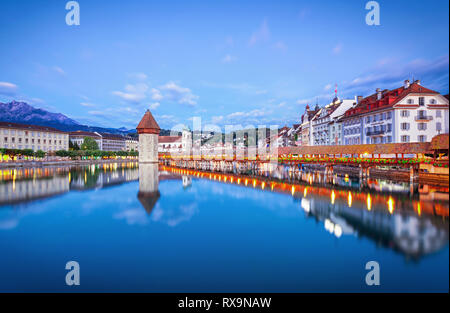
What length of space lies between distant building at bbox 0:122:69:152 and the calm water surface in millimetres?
56019

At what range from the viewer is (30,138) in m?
64.1

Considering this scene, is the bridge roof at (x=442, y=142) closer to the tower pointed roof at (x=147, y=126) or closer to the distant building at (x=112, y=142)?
the tower pointed roof at (x=147, y=126)

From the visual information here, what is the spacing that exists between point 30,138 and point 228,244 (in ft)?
240

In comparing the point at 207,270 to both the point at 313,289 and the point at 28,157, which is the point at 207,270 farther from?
the point at 28,157

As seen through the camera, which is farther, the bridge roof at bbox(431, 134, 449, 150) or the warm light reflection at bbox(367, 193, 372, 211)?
the warm light reflection at bbox(367, 193, 372, 211)

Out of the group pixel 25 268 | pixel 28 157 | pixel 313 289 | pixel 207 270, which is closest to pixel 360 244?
pixel 313 289

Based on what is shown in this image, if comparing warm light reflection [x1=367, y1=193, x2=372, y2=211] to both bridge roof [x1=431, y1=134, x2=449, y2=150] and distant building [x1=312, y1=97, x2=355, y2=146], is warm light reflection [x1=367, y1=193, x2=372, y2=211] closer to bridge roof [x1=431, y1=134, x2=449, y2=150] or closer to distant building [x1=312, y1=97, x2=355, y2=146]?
bridge roof [x1=431, y1=134, x2=449, y2=150]

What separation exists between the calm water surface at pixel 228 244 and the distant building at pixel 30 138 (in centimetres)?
A: 5602

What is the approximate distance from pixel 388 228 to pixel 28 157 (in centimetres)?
6994

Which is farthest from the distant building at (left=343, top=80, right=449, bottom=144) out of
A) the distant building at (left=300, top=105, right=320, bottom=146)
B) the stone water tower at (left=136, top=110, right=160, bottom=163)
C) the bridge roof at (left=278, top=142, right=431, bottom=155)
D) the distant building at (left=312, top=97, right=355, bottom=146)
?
the stone water tower at (left=136, top=110, right=160, bottom=163)

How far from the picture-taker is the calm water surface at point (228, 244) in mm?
6406

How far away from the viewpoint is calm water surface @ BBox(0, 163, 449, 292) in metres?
6.41

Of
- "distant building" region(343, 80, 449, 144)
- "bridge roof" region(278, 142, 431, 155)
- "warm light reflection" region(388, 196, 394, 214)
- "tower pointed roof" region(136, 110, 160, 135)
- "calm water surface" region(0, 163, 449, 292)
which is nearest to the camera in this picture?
"calm water surface" region(0, 163, 449, 292)

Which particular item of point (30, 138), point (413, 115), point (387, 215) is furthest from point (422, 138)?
point (30, 138)
